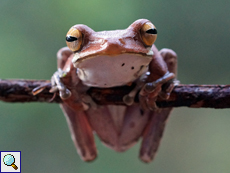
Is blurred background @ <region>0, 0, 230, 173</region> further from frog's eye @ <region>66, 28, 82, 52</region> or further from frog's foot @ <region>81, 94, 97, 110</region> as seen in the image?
frog's eye @ <region>66, 28, 82, 52</region>

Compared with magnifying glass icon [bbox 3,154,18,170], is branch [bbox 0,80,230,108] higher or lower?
higher

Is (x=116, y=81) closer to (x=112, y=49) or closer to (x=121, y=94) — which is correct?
(x=121, y=94)

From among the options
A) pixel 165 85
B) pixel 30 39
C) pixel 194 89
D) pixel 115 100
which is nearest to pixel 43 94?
pixel 115 100

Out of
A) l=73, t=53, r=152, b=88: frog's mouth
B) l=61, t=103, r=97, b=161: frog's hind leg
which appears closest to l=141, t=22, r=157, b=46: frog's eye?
l=73, t=53, r=152, b=88: frog's mouth

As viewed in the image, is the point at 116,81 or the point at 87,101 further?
the point at 87,101

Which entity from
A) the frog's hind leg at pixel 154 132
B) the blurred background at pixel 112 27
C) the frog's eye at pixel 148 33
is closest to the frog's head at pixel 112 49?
the frog's eye at pixel 148 33

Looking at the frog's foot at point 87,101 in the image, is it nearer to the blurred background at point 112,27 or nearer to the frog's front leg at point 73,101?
the frog's front leg at point 73,101

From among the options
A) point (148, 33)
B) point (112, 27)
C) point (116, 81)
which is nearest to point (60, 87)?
point (116, 81)

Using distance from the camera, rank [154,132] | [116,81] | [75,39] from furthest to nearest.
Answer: [154,132], [116,81], [75,39]
